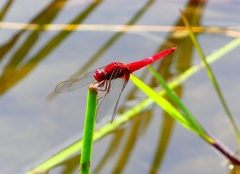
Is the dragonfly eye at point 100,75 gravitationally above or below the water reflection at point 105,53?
below

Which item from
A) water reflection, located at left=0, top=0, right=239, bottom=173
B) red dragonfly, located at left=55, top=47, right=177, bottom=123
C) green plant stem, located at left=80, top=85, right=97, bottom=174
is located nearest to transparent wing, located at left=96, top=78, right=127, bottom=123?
red dragonfly, located at left=55, top=47, right=177, bottom=123

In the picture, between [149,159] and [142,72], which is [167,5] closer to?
[142,72]

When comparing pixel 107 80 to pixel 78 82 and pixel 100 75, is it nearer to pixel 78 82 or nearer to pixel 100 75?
pixel 100 75

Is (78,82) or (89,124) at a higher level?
(78,82)

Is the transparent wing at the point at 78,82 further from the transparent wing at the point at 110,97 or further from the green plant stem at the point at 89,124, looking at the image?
the green plant stem at the point at 89,124

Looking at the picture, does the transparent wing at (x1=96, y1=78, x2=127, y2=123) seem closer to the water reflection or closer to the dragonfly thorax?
the dragonfly thorax

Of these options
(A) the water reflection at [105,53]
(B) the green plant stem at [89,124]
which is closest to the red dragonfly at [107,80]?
(B) the green plant stem at [89,124]

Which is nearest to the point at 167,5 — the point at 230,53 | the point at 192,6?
the point at 192,6

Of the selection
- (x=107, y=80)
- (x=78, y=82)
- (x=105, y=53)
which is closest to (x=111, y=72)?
(x=107, y=80)
